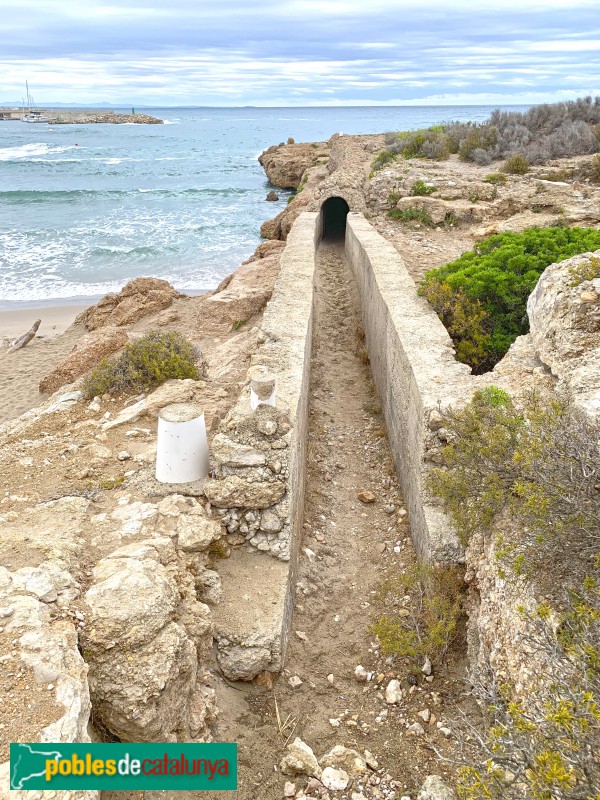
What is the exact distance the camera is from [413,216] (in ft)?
43.6

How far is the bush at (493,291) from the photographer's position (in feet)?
24.2

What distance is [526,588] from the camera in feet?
11.4

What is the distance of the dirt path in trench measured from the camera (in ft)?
12.4

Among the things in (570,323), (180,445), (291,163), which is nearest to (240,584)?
(180,445)

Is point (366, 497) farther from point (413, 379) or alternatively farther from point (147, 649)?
point (147, 649)

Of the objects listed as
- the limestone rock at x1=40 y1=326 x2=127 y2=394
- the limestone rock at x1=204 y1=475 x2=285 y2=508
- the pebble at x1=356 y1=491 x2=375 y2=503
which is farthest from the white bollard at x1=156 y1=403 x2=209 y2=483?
the limestone rock at x1=40 y1=326 x2=127 y2=394

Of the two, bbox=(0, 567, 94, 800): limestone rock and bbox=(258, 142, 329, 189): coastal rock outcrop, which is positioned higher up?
bbox=(258, 142, 329, 189): coastal rock outcrop

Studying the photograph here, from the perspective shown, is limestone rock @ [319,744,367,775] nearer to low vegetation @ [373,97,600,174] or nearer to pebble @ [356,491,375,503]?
pebble @ [356,491,375,503]

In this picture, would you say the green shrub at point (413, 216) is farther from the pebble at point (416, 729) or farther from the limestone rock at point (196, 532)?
the pebble at point (416, 729)

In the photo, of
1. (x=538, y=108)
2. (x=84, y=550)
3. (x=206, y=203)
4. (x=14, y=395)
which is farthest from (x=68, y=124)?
(x=84, y=550)

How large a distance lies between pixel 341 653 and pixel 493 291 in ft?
16.6

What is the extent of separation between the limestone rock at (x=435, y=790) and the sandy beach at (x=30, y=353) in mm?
8303

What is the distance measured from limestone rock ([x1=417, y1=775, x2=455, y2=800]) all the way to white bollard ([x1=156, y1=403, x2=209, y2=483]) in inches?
107

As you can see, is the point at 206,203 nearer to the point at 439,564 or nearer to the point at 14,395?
the point at 14,395
